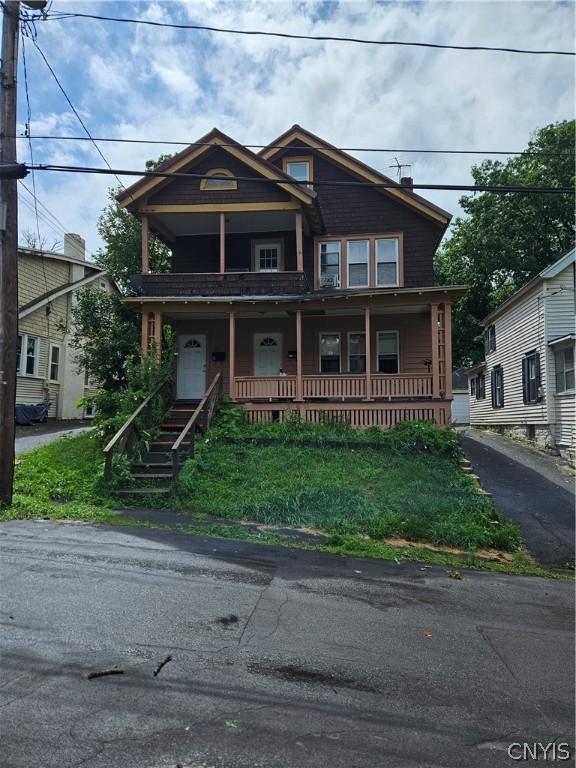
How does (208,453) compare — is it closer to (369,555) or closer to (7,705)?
(369,555)

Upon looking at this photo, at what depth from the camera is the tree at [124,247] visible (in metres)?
21.6

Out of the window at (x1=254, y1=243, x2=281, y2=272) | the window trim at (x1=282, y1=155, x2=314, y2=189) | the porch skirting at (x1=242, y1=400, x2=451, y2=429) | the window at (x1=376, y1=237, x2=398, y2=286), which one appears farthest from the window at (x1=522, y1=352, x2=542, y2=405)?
the window trim at (x1=282, y1=155, x2=314, y2=189)

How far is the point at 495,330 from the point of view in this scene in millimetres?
22922

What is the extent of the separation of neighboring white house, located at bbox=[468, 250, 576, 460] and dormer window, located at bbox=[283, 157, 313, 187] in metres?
8.56

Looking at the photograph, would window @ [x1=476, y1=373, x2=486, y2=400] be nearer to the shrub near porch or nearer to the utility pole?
the shrub near porch

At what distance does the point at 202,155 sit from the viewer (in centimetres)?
1590

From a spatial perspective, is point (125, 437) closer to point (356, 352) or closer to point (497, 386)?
point (356, 352)

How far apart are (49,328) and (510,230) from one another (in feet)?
83.0

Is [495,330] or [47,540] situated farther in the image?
[495,330]

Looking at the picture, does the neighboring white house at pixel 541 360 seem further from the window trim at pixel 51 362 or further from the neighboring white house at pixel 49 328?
the window trim at pixel 51 362

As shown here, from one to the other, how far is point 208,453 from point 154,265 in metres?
12.9

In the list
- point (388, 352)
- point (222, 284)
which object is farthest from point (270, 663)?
point (388, 352)

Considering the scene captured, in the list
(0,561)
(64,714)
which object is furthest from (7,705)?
(0,561)

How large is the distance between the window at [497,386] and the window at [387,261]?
25.6 feet
